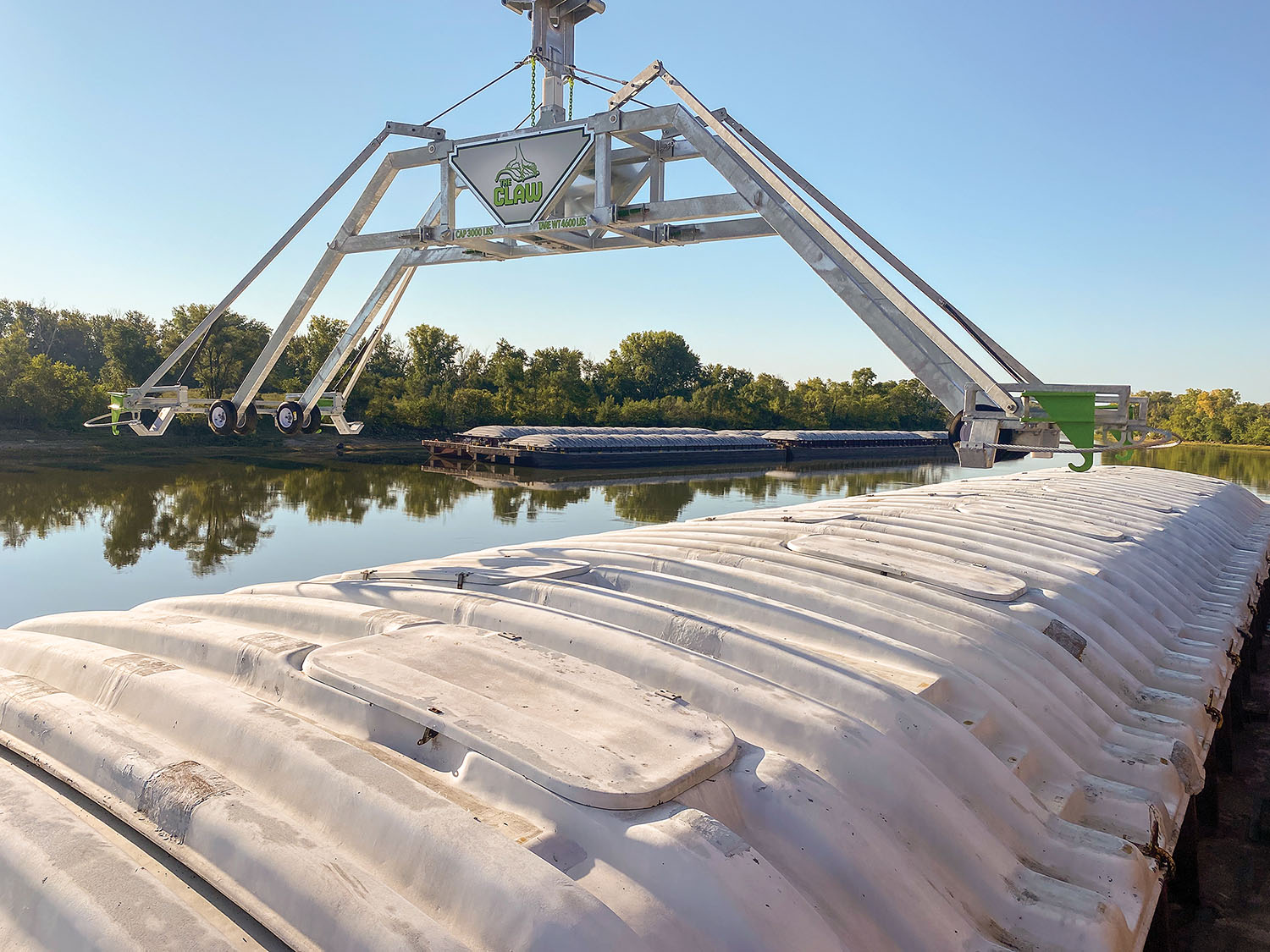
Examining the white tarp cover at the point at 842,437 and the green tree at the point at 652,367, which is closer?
the white tarp cover at the point at 842,437

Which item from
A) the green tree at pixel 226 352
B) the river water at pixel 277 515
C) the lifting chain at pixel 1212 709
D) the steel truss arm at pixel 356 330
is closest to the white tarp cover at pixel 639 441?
the river water at pixel 277 515

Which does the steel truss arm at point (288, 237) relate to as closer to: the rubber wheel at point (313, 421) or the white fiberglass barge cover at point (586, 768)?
the rubber wheel at point (313, 421)

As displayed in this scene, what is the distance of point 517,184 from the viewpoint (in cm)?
539

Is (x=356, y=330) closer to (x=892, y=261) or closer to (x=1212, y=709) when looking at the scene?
(x=892, y=261)

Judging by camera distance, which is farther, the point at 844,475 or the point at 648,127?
the point at 844,475

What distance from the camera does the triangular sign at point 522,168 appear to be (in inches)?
204

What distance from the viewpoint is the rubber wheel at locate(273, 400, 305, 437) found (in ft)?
21.8

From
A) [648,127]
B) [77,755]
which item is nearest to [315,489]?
[648,127]

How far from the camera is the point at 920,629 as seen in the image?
3.96m

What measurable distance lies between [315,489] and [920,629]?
24.0 metres

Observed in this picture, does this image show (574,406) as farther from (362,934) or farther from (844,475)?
(362,934)

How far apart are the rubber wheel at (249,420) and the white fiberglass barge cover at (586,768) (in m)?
2.16

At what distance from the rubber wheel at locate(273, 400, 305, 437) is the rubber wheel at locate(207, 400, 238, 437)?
40 centimetres

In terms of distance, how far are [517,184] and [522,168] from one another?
0.10 m
